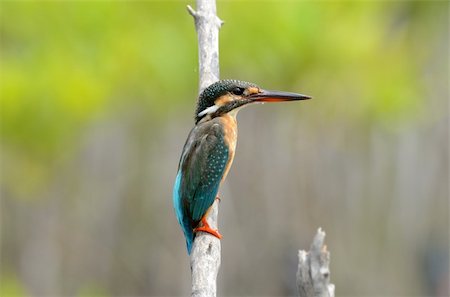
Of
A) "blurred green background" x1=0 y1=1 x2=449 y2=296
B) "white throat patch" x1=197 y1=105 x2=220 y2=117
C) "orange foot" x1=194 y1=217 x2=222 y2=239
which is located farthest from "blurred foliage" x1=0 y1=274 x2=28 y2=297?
"orange foot" x1=194 y1=217 x2=222 y2=239

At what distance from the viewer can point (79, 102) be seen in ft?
32.2

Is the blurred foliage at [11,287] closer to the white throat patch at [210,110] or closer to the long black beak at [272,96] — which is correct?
the white throat patch at [210,110]

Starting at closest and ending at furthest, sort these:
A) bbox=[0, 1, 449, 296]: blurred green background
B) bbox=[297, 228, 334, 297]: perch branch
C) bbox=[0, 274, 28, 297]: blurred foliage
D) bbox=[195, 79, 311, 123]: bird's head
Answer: bbox=[297, 228, 334, 297]: perch branch < bbox=[195, 79, 311, 123]: bird's head < bbox=[0, 274, 28, 297]: blurred foliage < bbox=[0, 1, 449, 296]: blurred green background

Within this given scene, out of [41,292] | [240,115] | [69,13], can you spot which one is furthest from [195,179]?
[69,13]

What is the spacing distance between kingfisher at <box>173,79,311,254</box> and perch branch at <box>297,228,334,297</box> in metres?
1.37

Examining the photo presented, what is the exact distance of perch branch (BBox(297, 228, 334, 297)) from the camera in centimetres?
217

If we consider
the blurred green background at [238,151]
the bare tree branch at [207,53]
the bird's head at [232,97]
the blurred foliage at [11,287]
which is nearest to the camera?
the bare tree branch at [207,53]

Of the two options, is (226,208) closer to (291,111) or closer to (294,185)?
(294,185)

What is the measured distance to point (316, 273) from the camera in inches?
85.7

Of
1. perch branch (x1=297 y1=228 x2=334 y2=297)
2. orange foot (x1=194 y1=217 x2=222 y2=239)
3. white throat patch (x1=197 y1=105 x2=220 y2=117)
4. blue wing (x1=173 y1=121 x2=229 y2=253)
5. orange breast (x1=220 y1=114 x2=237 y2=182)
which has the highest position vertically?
white throat patch (x1=197 y1=105 x2=220 y2=117)

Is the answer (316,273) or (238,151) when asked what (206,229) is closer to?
(316,273)

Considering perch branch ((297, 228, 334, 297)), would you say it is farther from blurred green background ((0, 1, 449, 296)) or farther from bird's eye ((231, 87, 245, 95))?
blurred green background ((0, 1, 449, 296))

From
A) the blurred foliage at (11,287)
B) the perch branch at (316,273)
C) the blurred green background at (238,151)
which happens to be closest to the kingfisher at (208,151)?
the perch branch at (316,273)

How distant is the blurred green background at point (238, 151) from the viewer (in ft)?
31.6
